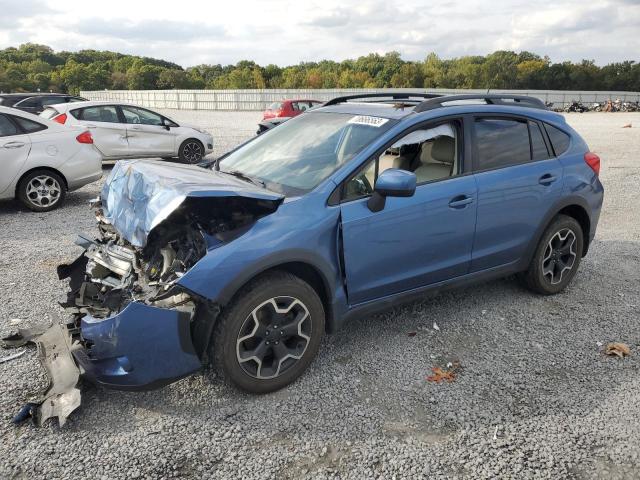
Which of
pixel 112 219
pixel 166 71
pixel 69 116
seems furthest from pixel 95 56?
pixel 112 219

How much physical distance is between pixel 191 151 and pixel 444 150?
9836mm

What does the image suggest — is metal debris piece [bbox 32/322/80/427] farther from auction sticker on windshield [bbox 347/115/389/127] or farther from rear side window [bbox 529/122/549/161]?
rear side window [bbox 529/122/549/161]

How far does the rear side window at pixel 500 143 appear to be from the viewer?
4.14 metres

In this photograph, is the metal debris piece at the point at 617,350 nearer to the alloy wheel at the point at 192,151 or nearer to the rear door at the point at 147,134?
the rear door at the point at 147,134

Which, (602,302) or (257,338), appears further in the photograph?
(602,302)

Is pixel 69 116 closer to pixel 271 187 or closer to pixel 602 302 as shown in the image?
pixel 271 187

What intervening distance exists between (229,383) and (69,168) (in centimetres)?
625

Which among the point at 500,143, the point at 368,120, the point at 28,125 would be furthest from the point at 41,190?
the point at 500,143

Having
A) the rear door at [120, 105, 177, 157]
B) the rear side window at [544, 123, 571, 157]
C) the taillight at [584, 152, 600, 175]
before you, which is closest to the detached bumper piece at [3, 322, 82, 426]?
the rear side window at [544, 123, 571, 157]

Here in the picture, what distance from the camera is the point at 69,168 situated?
320 inches

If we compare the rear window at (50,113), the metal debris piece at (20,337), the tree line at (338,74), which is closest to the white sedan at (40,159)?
the rear window at (50,113)

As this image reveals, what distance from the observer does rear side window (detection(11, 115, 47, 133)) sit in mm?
7769

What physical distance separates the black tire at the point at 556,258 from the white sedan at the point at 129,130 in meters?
9.52

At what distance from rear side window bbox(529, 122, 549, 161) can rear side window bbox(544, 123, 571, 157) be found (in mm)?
117
